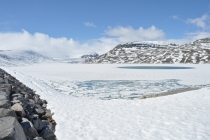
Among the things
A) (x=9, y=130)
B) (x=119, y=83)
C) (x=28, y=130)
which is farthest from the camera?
(x=119, y=83)

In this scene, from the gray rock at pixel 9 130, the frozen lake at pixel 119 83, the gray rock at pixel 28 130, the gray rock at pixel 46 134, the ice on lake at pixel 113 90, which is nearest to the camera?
the gray rock at pixel 9 130

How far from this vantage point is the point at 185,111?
11633 millimetres

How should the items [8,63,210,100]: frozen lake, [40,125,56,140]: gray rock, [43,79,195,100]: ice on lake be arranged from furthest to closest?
[8,63,210,100]: frozen lake, [43,79,195,100]: ice on lake, [40,125,56,140]: gray rock

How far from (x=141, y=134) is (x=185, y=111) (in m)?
4.42

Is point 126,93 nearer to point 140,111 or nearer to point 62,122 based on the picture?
point 140,111

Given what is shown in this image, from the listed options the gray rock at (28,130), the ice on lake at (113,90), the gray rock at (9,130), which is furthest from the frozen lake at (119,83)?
the gray rock at (9,130)

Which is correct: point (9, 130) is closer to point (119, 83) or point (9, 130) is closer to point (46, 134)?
point (46, 134)

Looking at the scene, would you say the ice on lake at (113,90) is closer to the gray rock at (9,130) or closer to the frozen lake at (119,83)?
the frozen lake at (119,83)

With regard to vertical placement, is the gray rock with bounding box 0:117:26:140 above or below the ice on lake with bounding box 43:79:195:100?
above

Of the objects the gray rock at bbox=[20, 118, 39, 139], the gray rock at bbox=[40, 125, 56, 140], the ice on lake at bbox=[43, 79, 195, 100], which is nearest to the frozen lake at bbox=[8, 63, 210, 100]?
the ice on lake at bbox=[43, 79, 195, 100]

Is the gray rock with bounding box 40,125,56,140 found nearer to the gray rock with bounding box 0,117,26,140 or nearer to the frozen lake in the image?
the gray rock with bounding box 0,117,26,140

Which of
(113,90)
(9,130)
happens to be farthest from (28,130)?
(113,90)

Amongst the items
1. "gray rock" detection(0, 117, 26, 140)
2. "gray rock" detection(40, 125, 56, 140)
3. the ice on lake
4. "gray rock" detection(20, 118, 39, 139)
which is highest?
"gray rock" detection(0, 117, 26, 140)

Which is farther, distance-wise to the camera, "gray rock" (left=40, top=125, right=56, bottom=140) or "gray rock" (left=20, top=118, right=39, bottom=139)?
"gray rock" (left=40, top=125, right=56, bottom=140)
